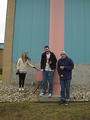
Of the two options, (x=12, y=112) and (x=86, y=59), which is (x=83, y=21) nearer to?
(x=86, y=59)

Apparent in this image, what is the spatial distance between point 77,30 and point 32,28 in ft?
6.50

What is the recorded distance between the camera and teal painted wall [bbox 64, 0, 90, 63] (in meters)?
6.51

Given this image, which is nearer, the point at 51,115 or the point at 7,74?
the point at 51,115

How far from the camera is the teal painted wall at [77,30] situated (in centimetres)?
651

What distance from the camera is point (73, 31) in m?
6.57

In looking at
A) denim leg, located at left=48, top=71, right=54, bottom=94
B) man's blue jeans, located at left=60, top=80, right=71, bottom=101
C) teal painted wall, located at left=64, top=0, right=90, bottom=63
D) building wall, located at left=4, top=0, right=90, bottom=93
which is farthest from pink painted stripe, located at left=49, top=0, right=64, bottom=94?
teal painted wall, located at left=64, top=0, right=90, bottom=63

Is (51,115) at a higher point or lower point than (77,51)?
lower

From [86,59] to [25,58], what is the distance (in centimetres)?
280

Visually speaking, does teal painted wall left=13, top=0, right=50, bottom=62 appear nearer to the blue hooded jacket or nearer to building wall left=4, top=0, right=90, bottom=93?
building wall left=4, top=0, right=90, bottom=93

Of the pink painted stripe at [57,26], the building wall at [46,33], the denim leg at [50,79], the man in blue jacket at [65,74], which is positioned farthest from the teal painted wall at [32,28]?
the man in blue jacket at [65,74]

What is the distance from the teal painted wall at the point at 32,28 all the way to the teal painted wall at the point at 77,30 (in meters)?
0.91

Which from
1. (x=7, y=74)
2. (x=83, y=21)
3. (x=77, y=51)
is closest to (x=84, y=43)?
(x=77, y=51)

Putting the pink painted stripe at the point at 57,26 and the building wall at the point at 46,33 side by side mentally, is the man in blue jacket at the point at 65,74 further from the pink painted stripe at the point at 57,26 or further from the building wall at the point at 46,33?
the building wall at the point at 46,33

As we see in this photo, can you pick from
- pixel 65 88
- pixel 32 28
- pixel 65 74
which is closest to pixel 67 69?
pixel 65 74
